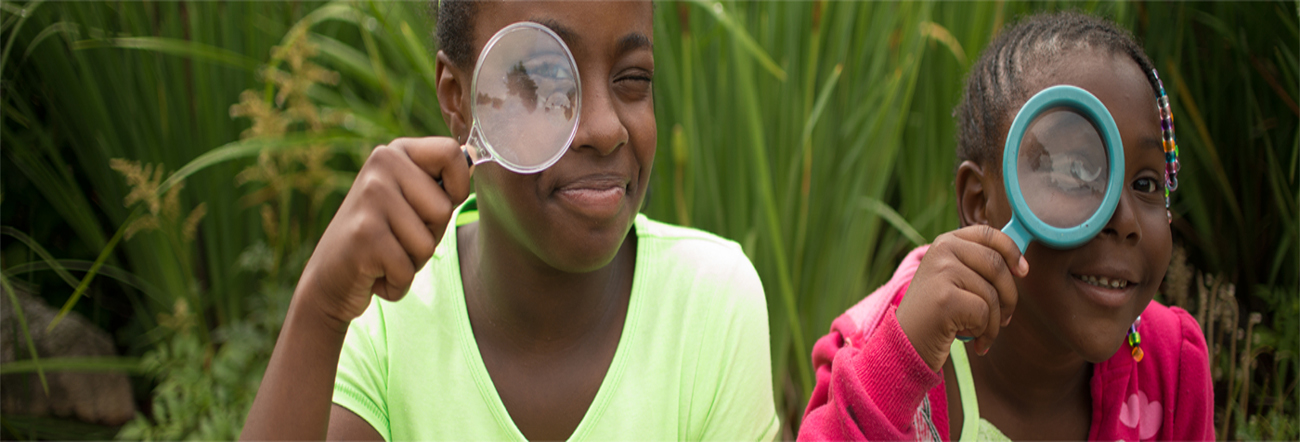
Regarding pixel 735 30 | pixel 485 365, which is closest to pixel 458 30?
pixel 485 365

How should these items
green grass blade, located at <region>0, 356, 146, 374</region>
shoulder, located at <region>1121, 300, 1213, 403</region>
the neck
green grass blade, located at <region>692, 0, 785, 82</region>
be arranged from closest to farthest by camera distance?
the neck → shoulder, located at <region>1121, 300, 1213, 403</region> → green grass blade, located at <region>692, 0, 785, 82</region> → green grass blade, located at <region>0, 356, 146, 374</region>

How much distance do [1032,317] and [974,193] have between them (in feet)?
0.82

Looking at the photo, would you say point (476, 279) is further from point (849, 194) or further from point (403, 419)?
point (849, 194)

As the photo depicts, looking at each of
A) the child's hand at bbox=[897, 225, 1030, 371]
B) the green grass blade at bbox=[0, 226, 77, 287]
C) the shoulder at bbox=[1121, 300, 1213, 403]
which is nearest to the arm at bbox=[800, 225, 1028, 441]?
the child's hand at bbox=[897, 225, 1030, 371]

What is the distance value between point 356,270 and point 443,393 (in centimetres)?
53

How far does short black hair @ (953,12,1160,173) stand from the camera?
146cm

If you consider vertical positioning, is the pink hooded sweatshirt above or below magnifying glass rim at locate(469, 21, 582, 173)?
below

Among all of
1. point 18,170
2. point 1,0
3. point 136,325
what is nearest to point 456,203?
point 1,0

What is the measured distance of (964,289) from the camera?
1265mm

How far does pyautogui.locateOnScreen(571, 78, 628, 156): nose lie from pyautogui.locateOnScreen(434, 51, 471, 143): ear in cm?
25

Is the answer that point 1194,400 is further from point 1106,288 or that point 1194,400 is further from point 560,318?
point 560,318

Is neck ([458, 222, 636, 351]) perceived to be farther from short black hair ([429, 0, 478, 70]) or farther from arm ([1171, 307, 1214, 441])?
arm ([1171, 307, 1214, 441])

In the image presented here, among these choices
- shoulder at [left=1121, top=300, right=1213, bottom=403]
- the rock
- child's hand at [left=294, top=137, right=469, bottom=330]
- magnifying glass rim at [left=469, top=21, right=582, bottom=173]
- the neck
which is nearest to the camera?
child's hand at [left=294, top=137, right=469, bottom=330]

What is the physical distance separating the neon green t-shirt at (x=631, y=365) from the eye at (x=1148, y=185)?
707 millimetres
